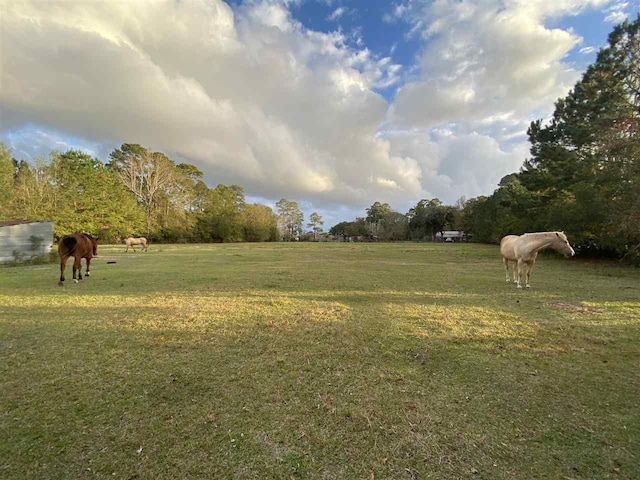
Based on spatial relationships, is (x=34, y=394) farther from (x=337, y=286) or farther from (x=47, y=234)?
(x=47, y=234)

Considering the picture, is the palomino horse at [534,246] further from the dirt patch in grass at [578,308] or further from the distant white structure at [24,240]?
the distant white structure at [24,240]

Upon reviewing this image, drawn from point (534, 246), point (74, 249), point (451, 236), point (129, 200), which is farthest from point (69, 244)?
point (451, 236)

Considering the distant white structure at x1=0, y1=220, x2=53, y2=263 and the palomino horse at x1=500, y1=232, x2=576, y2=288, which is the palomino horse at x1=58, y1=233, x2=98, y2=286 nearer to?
the distant white structure at x1=0, y1=220, x2=53, y2=263

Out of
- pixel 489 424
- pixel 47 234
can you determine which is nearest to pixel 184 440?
pixel 489 424

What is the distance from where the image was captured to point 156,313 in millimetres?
5215

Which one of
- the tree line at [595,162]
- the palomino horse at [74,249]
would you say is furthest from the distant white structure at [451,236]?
the palomino horse at [74,249]

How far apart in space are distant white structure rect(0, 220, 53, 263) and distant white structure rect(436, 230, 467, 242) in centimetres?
6463

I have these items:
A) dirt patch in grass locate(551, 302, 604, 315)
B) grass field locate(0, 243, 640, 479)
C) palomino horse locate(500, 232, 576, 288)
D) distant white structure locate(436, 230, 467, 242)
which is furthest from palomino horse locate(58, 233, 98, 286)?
distant white structure locate(436, 230, 467, 242)

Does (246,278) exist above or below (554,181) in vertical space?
below

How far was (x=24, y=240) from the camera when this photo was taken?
43.4ft

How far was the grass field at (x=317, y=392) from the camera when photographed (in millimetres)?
1845

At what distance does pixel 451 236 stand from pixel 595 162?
53.8 m

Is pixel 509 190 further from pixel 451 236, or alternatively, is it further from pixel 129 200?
pixel 129 200

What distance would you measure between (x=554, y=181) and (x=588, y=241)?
12.8 feet
